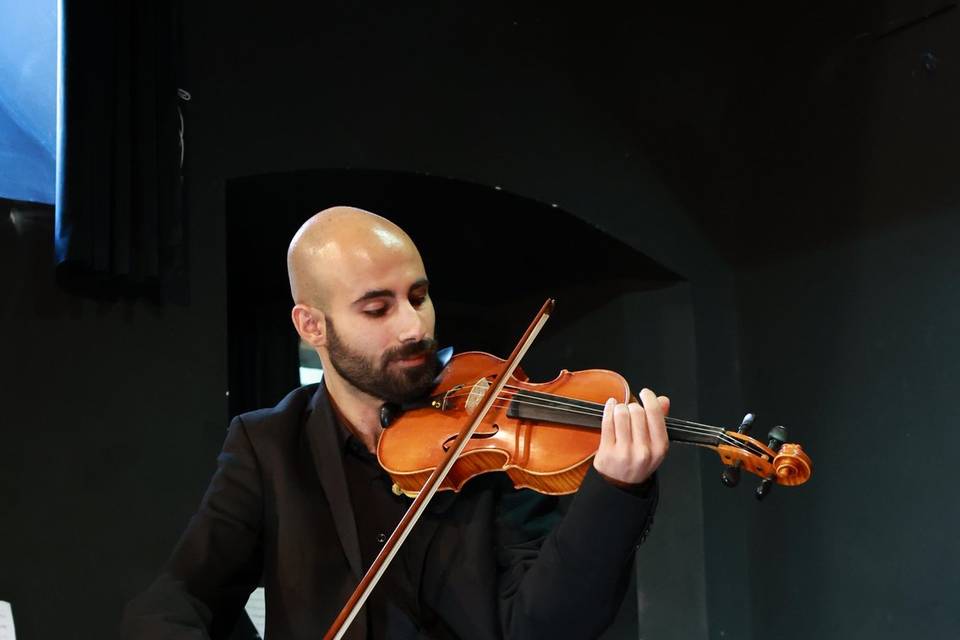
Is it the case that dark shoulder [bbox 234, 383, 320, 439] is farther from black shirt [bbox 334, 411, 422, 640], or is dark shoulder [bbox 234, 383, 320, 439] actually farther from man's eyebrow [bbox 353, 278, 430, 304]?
man's eyebrow [bbox 353, 278, 430, 304]

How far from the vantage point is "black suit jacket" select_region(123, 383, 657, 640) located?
1.57 m

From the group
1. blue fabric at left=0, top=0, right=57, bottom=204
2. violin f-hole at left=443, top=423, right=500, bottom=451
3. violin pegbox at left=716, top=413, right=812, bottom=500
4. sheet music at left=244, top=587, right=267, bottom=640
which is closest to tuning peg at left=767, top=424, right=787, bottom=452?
violin pegbox at left=716, top=413, right=812, bottom=500

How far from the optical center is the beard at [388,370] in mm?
1831

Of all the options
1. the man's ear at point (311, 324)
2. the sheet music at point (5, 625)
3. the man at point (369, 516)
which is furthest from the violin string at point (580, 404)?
the sheet music at point (5, 625)

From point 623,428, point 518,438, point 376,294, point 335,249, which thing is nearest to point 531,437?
point 518,438

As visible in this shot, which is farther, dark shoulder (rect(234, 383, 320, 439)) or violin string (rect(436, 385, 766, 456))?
dark shoulder (rect(234, 383, 320, 439))

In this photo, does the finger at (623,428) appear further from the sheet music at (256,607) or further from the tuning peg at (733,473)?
the sheet music at (256,607)

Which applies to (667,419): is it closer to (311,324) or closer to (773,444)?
(773,444)

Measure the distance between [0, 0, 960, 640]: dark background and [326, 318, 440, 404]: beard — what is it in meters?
1.15

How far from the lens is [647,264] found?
387 centimetres

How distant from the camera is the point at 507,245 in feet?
13.2

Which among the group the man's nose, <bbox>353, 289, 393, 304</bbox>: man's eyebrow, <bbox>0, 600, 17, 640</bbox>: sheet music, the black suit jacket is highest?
<bbox>353, 289, 393, 304</bbox>: man's eyebrow

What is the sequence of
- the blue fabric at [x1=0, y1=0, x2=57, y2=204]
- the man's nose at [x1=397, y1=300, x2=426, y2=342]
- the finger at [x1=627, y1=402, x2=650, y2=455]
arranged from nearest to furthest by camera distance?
the finger at [x1=627, y1=402, x2=650, y2=455]
the man's nose at [x1=397, y1=300, x2=426, y2=342]
the blue fabric at [x1=0, y1=0, x2=57, y2=204]

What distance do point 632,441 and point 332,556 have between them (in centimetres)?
55
